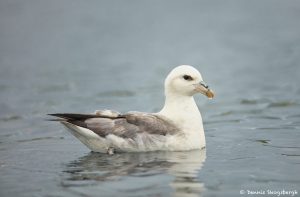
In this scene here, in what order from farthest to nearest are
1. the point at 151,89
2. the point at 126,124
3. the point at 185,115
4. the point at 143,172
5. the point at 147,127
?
the point at 151,89, the point at 185,115, the point at 126,124, the point at 147,127, the point at 143,172

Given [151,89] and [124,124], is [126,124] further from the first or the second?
[151,89]

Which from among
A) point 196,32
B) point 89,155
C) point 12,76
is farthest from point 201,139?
point 196,32

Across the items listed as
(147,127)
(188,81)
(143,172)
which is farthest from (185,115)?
(143,172)

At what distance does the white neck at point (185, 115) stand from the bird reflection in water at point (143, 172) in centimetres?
31

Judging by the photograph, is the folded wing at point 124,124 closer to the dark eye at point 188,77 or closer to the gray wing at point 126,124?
the gray wing at point 126,124

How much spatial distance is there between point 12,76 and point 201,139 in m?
11.8

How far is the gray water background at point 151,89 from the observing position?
32.8 feet

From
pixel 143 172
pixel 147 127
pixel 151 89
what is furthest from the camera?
pixel 151 89

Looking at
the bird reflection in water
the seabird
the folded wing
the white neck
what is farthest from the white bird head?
the bird reflection in water

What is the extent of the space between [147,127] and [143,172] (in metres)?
1.42

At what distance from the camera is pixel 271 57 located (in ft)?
79.2

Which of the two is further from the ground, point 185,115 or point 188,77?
point 188,77

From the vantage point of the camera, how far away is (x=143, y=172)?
10.3 metres

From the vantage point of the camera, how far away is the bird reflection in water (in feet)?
31.0
